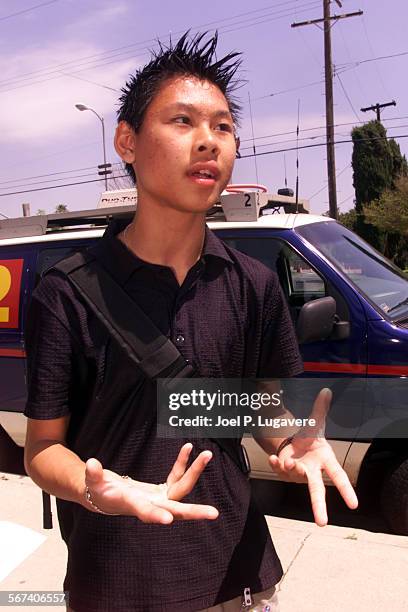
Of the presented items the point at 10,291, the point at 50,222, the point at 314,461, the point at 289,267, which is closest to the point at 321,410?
the point at 314,461

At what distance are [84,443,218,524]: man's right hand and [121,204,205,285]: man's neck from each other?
1.70ft

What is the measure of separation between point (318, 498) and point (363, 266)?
3065 mm

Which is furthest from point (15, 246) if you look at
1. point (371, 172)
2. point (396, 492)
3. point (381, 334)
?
point (371, 172)

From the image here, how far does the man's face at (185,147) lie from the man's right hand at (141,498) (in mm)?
618

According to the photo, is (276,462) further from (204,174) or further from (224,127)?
(224,127)

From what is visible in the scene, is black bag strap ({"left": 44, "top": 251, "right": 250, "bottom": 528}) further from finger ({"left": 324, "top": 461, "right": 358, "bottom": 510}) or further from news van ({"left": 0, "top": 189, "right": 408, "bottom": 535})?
news van ({"left": 0, "top": 189, "right": 408, "bottom": 535})

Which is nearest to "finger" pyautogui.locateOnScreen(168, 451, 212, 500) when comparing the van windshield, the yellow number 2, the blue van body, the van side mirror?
the van side mirror

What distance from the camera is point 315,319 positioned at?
11.2 ft

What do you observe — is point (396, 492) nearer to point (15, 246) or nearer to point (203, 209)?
point (203, 209)

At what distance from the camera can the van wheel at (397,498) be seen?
3637 mm

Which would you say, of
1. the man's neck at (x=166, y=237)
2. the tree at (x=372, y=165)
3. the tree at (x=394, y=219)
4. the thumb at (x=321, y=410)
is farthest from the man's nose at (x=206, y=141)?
the tree at (x=372, y=165)

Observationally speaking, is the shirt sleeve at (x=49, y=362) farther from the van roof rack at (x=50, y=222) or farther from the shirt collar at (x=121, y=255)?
the van roof rack at (x=50, y=222)

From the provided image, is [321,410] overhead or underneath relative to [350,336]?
overhead

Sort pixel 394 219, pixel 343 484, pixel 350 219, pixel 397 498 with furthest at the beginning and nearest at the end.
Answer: pixel 350 219, pixel 394 219, pixel 397 498, pixel 343 484
